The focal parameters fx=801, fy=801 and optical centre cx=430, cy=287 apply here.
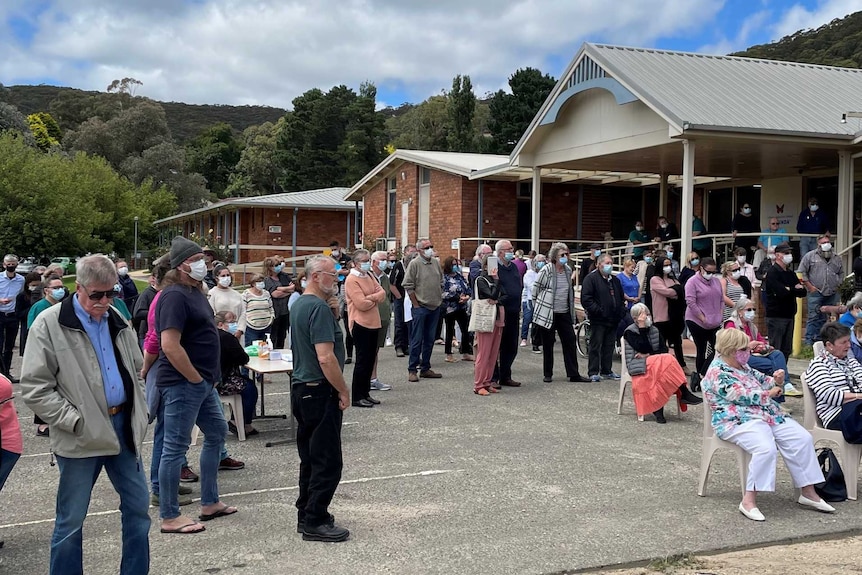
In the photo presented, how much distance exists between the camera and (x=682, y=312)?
11672 mm

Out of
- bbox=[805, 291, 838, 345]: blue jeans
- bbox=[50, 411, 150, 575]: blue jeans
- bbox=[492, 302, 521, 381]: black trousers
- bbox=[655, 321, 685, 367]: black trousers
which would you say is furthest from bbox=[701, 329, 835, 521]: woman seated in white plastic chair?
bbox=[805, 291, 838, 345]: blue jeans

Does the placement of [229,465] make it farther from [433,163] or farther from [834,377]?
[433,163]

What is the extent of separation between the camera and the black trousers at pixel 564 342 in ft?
37.9

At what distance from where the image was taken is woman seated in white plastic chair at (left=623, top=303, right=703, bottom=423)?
8727mm

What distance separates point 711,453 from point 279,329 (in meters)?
7.09

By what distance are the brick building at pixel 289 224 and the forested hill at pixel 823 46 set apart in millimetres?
34822

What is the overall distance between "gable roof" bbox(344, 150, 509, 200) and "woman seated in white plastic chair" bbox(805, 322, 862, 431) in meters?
16.1

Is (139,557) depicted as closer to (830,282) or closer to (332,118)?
(830,282)

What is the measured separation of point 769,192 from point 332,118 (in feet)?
185

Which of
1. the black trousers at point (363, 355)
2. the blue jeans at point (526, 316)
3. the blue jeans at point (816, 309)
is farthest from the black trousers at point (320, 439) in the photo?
the blue jeans at point (526, 316)

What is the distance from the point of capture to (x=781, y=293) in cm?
1098

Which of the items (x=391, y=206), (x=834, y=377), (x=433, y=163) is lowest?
(x=834, y=377)

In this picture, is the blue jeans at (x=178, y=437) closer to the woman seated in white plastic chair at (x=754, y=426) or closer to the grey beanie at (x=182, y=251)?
the grey beanie at (x=182, y=251)

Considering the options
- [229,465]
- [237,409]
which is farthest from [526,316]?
[229,465]
